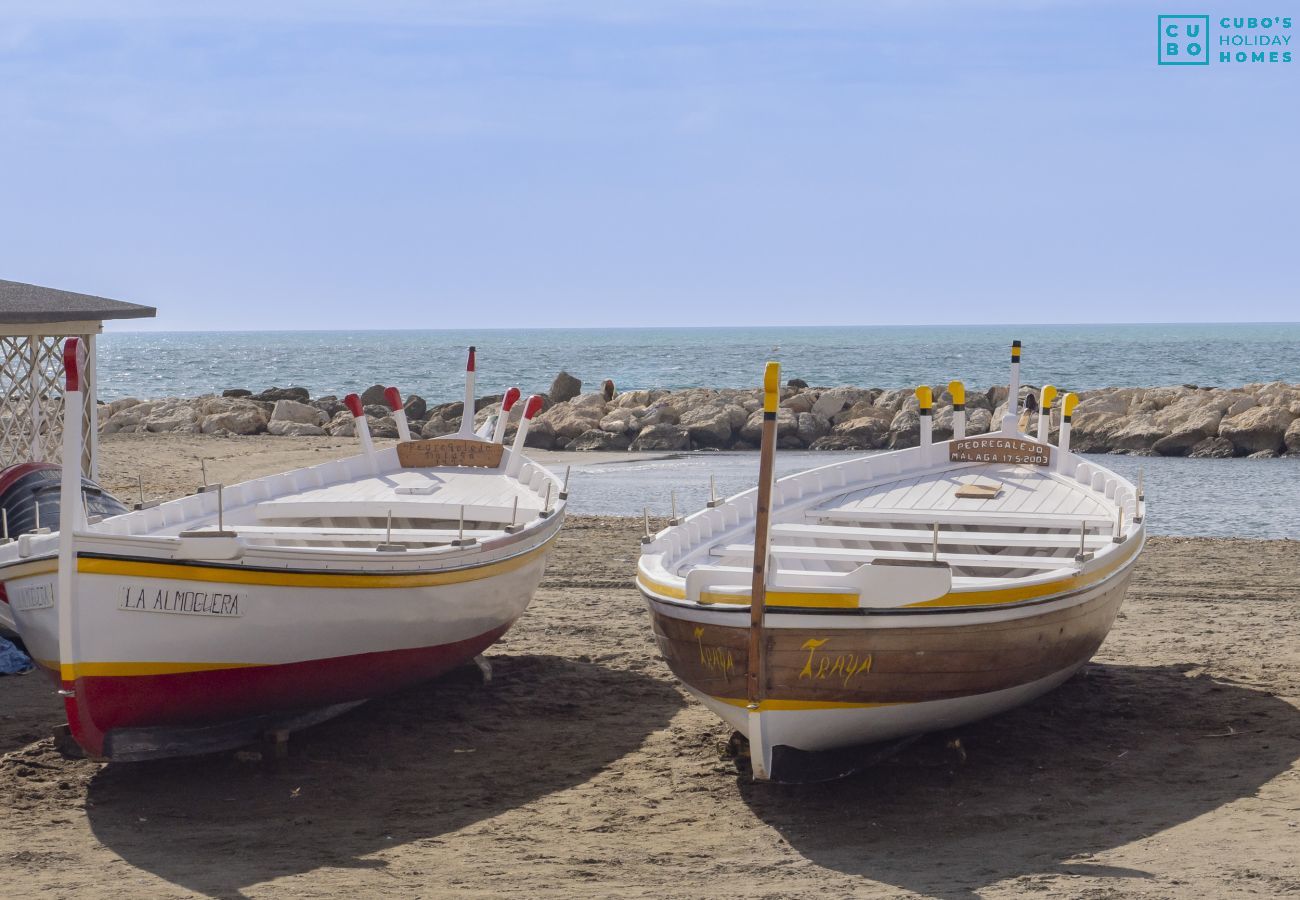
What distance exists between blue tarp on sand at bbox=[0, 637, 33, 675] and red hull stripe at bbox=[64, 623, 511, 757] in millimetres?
3058

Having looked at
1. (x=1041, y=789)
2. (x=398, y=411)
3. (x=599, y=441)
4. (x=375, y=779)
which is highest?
(x=398, y=411)

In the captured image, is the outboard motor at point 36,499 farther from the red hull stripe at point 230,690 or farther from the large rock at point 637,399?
the large rock at point 637,399

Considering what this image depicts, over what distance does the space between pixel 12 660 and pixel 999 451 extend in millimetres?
7923

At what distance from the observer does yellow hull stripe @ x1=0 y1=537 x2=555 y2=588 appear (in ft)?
23.9

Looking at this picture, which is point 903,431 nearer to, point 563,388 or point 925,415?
point 563,388

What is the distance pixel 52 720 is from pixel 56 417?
5.84 metres

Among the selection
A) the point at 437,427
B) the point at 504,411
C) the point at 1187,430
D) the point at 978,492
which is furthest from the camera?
the point at 437,427

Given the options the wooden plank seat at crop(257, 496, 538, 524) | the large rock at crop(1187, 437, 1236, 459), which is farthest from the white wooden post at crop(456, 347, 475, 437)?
the large rock at crop(1187, 437, 1236, 459)

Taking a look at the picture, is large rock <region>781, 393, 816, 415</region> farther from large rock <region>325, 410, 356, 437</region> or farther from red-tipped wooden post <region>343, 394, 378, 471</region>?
red-tipped wooden post <region>343, 394, 378, 471</region>

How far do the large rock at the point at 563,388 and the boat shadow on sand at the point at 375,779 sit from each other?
31.4m

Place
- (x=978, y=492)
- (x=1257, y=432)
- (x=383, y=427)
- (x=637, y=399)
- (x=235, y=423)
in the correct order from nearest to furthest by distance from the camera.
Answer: (x=978, y=492)
(x=1257, y=432)
(x=235, y=423)
(x=383, y=427)
(x=637, y=399)

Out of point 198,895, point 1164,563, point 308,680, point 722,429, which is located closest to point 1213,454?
point 722,429

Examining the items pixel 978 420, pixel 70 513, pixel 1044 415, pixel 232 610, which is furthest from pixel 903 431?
pixel 70 513

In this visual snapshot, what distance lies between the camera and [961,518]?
404 inches
